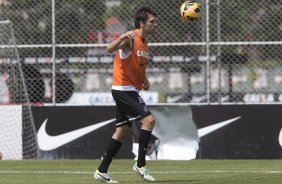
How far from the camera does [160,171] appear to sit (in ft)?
42.3

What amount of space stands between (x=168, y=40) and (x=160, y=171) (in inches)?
194

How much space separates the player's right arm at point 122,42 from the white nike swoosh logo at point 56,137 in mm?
5329

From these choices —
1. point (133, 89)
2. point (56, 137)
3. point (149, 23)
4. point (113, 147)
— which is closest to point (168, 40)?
point (56, 137)

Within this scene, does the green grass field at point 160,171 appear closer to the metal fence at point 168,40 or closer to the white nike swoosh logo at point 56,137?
the white nike swoosh logo at point 56,137

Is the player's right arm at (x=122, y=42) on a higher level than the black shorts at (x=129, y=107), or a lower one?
higher

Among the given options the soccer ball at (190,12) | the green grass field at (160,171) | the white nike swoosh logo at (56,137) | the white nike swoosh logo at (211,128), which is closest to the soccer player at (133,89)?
the green grass field at (160,171)

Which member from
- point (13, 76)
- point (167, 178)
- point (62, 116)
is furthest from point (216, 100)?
point (167, 178)

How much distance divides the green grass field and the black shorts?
81 cm

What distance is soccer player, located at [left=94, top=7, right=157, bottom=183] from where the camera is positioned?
440 inches

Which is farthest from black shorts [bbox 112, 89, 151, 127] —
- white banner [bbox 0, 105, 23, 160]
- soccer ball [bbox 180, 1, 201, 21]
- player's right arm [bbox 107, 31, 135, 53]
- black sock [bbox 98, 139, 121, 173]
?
white banner [bbox 0, 105, 23, 160]

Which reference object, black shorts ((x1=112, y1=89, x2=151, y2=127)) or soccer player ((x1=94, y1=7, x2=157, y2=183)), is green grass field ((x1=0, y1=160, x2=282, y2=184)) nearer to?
soccer player ((x1=94, y1=7, x2=157, y2=183))

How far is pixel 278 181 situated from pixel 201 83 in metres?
6.90

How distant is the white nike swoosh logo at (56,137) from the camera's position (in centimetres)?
1623

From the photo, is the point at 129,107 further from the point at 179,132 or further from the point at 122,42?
the point at 179,132
